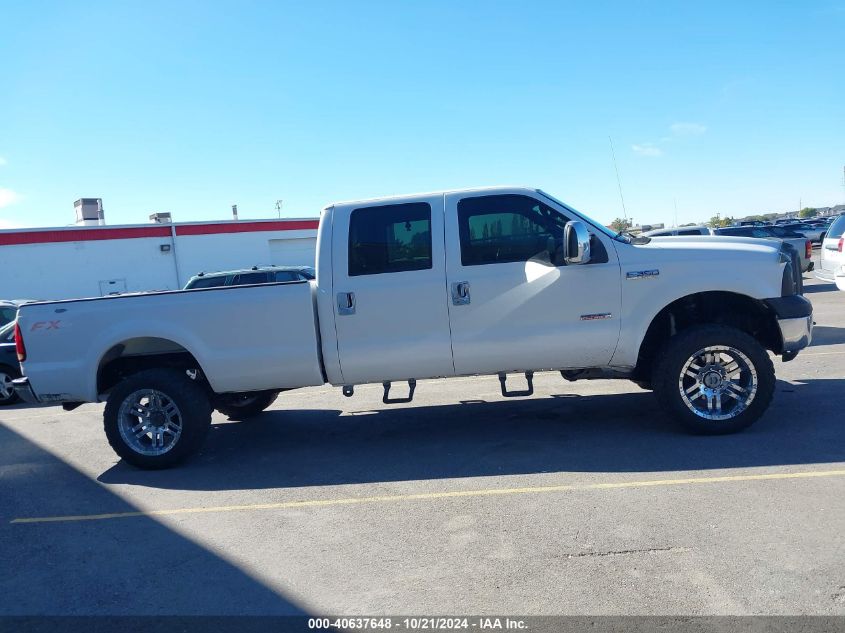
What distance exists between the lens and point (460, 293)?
603cm

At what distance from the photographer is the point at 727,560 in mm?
3777

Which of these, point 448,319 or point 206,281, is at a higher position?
point 206,281

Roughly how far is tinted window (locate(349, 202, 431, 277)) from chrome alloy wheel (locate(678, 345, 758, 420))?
251 centimetres

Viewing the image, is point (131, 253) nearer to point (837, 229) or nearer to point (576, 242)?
point (837, 229)

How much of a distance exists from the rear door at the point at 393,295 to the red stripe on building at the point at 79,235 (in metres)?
26.8

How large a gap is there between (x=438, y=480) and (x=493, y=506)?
2.47 ft

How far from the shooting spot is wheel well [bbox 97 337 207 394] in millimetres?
6488

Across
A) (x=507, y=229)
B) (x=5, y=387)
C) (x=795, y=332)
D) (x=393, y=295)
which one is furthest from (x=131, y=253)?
(x=795, y=332)

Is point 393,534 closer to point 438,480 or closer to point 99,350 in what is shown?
point 438,480

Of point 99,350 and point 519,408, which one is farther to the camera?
point 519,408

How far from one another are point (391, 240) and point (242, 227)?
29478 mm

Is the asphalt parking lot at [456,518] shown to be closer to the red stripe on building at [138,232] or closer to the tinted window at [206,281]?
the tinted window at [206,281]

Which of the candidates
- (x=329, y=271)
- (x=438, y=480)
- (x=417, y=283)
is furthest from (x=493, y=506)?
(x=329, y=271)

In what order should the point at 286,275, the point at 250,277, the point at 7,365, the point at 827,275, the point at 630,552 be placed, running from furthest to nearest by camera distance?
1. the point at 286,275
2. the point at 250,277
3. the point at 827,275
4. the point at 7,365
5. the point at 630,552
